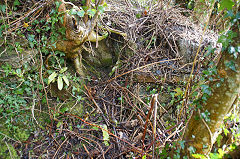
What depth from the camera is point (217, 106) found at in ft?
4.10

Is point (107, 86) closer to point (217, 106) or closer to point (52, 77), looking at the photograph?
point (52, 77)

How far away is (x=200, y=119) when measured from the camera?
4.38 ft

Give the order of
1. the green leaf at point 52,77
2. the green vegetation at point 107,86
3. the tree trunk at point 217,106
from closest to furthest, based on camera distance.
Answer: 1. the tree trunk at point 217,106
2. the green vegetation at point 107,86
3. the green leaf at point 52,77

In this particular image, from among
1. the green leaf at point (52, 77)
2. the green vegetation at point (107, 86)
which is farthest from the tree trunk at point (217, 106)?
the green leaf at point (52, 77)

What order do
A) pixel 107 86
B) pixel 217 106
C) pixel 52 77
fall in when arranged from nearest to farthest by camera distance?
pixel 217 106, pixel 52 77, pixel 107 86

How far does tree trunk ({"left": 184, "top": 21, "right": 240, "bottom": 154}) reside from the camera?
1.18m

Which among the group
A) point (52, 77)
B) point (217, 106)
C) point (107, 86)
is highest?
point (217, 106)

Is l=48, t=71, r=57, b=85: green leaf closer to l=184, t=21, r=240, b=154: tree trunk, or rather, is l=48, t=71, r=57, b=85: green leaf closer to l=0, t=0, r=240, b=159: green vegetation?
l=0, t=0, r=240, b=159: green vegetation

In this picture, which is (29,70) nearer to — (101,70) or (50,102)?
(50,102)

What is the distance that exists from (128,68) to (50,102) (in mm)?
1623

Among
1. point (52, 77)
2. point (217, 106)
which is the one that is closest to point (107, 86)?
point (52, 77)

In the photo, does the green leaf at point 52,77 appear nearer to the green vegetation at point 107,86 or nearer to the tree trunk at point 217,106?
the green vegetation at point 107,86

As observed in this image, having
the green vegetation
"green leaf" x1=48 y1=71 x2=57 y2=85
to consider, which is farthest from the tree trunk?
"green leaf" x1=48 y1=71 x2=57 y2=85

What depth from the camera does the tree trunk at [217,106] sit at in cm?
118
